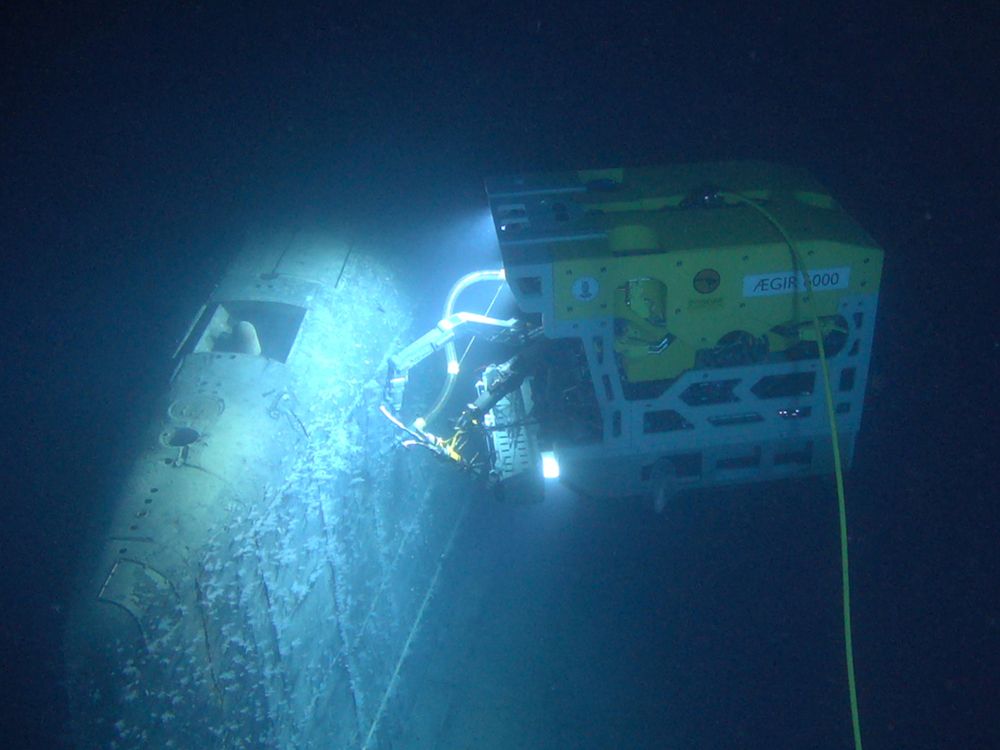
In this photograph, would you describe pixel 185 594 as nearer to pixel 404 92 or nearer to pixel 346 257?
pixel 346 257

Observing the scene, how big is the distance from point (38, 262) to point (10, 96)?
1.01m

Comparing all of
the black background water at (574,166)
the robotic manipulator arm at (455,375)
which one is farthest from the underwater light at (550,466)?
the black background water at (574,166)

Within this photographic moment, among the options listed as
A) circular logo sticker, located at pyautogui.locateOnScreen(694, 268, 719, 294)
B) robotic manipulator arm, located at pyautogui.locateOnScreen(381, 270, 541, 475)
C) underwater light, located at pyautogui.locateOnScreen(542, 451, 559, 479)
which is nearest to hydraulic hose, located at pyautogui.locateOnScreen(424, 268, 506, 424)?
robotic manipulator arm, located at pyautogui.locateOnScreen(381, 270, 541, 475)

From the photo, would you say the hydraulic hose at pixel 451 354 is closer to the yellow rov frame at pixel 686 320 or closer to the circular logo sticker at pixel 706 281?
the yellow rov frame at pixel 686 320

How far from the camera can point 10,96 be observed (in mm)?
4121

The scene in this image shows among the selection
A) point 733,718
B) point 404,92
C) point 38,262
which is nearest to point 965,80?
point 404,92

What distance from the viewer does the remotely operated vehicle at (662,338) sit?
361cm

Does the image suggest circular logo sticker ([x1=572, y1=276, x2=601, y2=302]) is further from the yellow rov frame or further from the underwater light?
the underwater light

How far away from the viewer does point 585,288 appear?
3.64 metres

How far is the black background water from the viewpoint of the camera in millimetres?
3621

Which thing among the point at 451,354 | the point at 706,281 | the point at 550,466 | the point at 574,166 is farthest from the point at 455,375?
the point at 574,166

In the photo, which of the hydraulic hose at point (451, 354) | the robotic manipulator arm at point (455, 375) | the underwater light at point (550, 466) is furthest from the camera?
the underwater light at point (550, 466)

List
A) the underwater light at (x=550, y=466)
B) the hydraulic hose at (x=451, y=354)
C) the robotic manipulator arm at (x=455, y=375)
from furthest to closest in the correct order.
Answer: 1. the underwater light at (x=550, y=466)
2. the hydraulic hose at (x=451, y=354)
3. the robotic manipulator arm at (x=455, y=375)

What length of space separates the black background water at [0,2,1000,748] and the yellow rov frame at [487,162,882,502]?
0.56 metres
